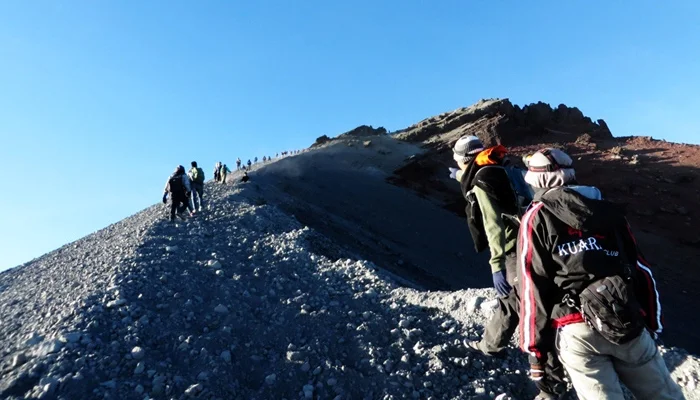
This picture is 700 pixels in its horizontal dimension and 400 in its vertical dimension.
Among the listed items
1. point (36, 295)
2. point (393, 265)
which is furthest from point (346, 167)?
point (36, 295)

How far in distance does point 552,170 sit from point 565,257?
64 centimetres

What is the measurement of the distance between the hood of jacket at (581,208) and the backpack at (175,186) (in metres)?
12.6

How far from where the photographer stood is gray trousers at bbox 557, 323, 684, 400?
2.92 m

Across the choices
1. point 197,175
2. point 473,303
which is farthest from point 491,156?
point 197,175

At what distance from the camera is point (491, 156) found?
14.6ft

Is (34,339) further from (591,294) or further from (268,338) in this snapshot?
(591,294)

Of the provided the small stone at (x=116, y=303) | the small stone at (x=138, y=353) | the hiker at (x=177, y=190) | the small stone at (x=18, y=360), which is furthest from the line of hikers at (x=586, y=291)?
the hiker at (x=177, y=190)

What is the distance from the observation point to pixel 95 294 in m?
6.77

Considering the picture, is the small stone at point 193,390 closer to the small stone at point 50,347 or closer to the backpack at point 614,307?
the small stone at point 50,347

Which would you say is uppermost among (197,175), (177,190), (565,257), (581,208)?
(197,175)

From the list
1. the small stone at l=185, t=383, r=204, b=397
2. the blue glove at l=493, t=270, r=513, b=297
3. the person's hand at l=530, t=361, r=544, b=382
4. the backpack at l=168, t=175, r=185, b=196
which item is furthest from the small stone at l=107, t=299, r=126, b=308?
the backpack at l=168, t=175, r=185, b=196

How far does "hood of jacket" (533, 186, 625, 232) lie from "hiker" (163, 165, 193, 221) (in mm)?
12563

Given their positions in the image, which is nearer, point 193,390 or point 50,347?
point 193,390

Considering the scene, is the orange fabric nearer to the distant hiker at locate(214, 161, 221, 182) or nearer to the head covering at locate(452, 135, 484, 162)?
the head covering at locate(452, 135, 484, 162)
